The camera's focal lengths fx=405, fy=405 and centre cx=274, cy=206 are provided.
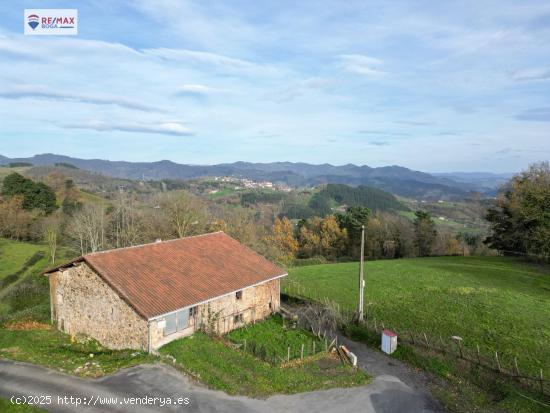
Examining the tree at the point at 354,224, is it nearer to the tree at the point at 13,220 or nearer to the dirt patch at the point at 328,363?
the dirt patch at the point at 328,363

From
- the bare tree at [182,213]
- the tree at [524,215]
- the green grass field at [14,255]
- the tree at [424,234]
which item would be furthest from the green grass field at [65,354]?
the tree at [424,234]

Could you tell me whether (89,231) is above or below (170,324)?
above

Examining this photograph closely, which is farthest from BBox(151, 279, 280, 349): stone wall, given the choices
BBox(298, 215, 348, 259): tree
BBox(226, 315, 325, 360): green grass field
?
BBox(298, 215, 348, 259): tree

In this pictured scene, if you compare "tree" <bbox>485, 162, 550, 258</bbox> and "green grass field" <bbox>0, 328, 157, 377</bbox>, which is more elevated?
"tree" <bbox>485, 162, 550, 258</bbox>

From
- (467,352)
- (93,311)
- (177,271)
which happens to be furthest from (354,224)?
(93,311)

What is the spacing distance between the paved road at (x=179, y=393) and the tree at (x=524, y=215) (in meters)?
41.1

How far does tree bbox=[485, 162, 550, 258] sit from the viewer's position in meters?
50.1

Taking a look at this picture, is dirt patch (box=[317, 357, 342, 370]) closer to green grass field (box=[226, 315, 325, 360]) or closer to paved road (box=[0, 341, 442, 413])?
green grass field (box=[226, 315, 325, 360])

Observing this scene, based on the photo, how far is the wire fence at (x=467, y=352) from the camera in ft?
61.3

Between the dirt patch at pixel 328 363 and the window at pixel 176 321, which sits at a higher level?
the window at pixel 176 321

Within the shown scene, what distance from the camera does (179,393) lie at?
16.6 m

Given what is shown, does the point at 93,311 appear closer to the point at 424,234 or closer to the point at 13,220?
the point at 13,220

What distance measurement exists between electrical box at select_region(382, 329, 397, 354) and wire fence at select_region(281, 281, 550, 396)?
3.72 ft

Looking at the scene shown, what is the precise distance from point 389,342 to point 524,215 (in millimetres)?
39448
